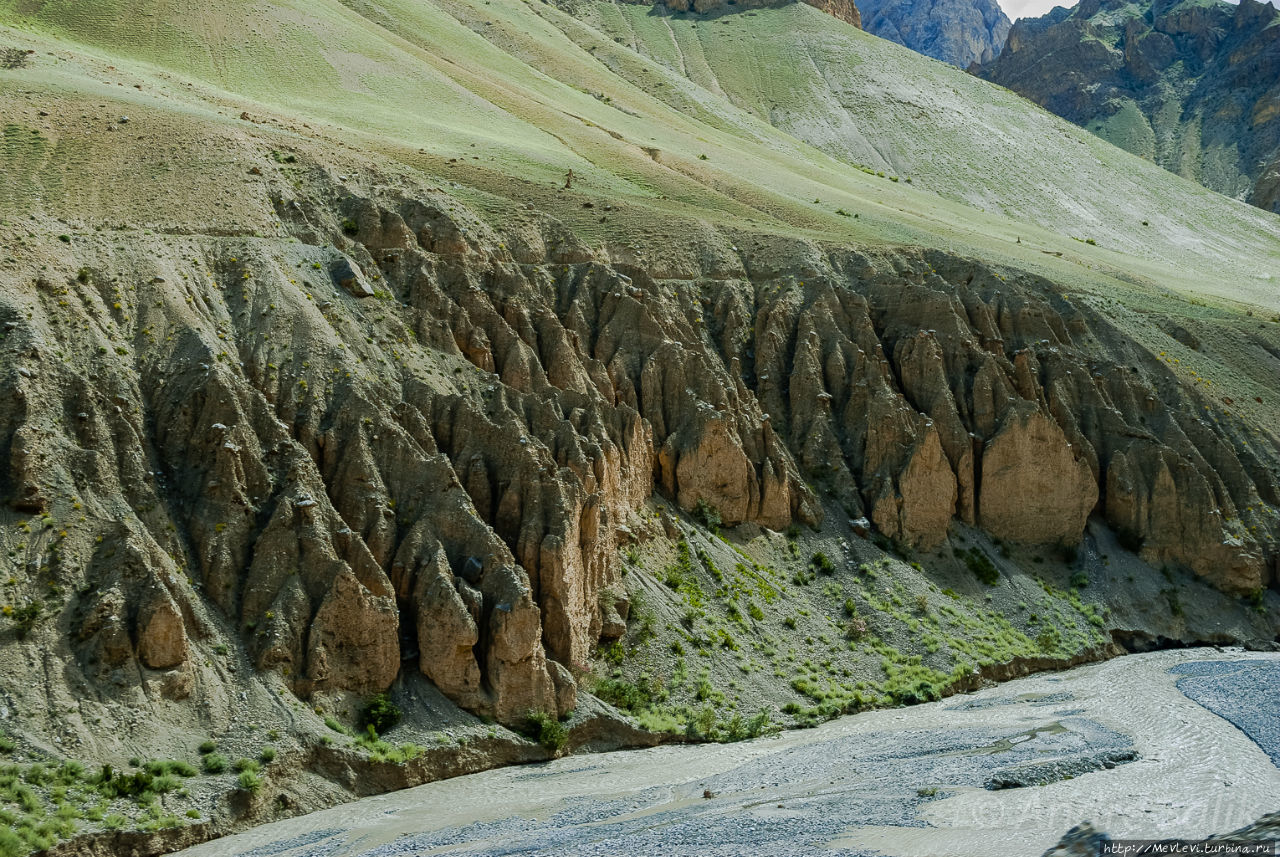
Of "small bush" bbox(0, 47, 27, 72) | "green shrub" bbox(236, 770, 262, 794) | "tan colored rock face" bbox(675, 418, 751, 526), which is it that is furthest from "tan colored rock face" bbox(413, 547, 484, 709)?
"small bush" bbox(0, 47, 27, 72)

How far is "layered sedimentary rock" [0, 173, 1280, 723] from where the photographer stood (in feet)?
131

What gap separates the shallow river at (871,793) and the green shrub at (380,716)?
256 cm

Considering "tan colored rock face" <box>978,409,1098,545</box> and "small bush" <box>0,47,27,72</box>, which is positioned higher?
"small bush" <box>0,47,27,72</box>

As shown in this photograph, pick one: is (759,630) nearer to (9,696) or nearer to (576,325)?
(576,325)

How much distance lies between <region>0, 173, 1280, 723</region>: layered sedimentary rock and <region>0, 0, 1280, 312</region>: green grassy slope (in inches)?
363

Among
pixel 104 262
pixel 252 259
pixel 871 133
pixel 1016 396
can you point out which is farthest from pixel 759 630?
pixel 871 133

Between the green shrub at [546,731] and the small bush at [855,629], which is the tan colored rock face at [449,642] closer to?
the green shrub at [546,731]

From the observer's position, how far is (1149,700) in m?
48.6

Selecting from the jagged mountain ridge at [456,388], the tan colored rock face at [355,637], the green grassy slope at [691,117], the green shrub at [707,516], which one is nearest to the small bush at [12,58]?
the jagged mountain ridge at [456,388]

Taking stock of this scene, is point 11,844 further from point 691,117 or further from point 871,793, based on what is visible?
point 691,117

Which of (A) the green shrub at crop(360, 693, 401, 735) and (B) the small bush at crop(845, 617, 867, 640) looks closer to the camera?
(A) the green shrub at crop(360, 693, 401, 735)

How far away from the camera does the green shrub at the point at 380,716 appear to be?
39.1 metres

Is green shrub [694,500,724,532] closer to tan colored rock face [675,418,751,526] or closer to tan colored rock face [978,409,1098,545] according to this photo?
tan colored rock face [675,418,751,526]

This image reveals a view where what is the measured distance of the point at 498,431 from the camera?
4791 cm
